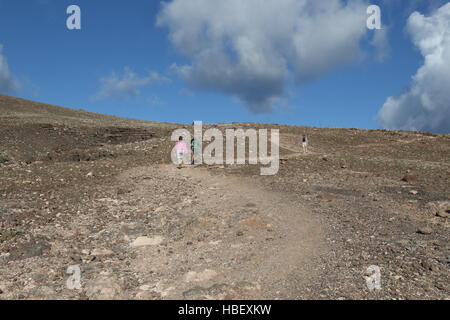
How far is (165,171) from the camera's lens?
60.8 ft

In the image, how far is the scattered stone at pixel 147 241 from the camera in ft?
31.3

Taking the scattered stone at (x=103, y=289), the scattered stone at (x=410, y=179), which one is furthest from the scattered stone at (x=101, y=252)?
the scattered stone at (x=410, y=179)

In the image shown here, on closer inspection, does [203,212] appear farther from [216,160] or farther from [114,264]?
[216,160]

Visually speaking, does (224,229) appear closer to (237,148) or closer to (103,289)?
(103,289)

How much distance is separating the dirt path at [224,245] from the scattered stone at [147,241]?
3 cm

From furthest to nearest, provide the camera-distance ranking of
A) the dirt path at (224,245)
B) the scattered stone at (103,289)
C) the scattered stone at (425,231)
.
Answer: the scattered stone at (425,231) → the dirt path at (224,245) → the scattered stone at (103,289)

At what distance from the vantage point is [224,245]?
9.12 meters

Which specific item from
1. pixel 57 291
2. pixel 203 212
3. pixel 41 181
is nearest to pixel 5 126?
pixel 41 181

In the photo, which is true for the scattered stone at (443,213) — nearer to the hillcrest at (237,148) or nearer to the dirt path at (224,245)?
the dirt path at (224,245)

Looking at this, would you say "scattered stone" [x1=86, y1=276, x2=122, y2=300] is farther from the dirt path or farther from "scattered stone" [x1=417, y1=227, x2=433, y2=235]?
"scattered stone" [x1=417, y1=227, x2=433, y2=235]

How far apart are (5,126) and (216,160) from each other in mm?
18463

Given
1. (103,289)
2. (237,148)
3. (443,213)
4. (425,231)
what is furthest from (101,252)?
(237,148)

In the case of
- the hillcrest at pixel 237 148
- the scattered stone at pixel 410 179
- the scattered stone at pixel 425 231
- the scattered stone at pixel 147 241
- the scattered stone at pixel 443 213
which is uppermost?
the hillcrest at pixel 237 148

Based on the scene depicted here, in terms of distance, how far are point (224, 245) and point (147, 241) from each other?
6.94 feet
